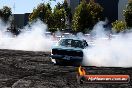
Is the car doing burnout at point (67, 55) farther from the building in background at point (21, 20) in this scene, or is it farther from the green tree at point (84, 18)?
the building in background at point (21, 20)

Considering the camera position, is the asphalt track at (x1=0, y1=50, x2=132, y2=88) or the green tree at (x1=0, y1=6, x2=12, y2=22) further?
the green tree at (x1=0, y1=6, x2=12, y2=22)

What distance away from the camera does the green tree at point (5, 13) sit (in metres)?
93.0

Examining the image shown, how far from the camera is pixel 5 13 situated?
94.0 m

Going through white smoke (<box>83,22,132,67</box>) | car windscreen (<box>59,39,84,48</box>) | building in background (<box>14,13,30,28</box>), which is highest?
car windscreen (<box>59,39,84,48</box>)

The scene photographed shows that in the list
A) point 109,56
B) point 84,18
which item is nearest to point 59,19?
point 84,18

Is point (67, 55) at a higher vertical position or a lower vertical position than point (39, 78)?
higher

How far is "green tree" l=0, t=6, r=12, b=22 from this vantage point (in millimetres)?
93000

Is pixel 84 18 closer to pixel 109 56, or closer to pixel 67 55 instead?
pixel 109 56

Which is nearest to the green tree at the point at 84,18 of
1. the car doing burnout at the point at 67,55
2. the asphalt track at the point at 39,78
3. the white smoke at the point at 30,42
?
the white smoke at the point at 30,42

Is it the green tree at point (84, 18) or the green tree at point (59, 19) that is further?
the green tree at point (59, 19)

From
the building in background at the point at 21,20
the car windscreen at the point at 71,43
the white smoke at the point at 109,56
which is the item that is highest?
the car windscreen at the point at 71,43

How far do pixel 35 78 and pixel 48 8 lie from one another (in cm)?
6529

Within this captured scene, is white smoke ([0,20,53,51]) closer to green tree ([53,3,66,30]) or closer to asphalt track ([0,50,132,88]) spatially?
asphalt track ([0,50,132,88])

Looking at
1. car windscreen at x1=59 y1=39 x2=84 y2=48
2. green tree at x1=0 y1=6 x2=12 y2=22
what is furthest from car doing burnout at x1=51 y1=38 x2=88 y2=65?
green tree at x1=0 y1=6 x2=12 y2=22
